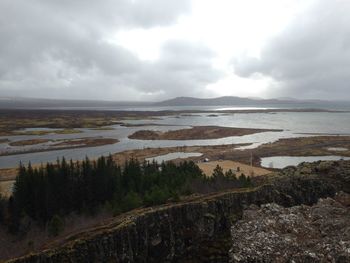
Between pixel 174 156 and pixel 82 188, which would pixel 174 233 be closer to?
pixel 82 188

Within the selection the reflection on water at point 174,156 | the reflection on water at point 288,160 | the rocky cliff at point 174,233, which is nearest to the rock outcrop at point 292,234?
the rocky cliff at point 174,233

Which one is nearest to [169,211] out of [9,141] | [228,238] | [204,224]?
[204,224]

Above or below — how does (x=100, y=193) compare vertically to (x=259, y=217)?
below

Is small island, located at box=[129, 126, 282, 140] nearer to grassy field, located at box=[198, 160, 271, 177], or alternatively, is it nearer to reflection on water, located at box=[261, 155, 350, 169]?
reflection on water, located at box=[261, 155, 350, 169]

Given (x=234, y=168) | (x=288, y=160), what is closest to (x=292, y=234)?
(x=234, y=168)

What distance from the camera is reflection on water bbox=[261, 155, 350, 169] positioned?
284 feet

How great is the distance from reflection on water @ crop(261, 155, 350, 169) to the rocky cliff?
54.2 meters

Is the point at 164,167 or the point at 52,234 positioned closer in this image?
the point at 52,234

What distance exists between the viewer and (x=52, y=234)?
3238 centimetres

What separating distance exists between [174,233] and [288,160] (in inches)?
2857

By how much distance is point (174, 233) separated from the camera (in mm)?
26688

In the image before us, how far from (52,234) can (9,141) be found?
392 ft

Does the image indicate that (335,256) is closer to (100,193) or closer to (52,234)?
(52,234)

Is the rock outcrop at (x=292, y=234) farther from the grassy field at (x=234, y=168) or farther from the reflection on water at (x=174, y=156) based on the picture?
the reflection on water at (x=174, y=156)
